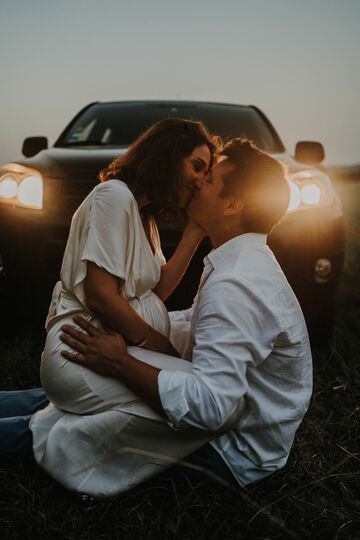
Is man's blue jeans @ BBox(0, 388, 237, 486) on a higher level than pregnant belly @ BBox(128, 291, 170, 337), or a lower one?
lower

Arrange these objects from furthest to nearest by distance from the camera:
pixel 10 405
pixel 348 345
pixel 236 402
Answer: pixel 348 345 < pixel 10 405 < pixel 236 402

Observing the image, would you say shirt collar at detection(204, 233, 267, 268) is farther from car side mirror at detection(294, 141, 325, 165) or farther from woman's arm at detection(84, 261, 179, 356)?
car side mirror at detection(294, 141, 325, 165)

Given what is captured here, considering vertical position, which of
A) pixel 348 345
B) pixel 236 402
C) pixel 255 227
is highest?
pixel 255 227

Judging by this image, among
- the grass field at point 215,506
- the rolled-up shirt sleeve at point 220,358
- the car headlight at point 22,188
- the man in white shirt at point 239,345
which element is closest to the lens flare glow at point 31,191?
the car headlight at point 22,188

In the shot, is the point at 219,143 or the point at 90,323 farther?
the point at 219,143

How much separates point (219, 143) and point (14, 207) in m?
1.38

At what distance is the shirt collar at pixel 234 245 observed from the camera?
84.0 inches

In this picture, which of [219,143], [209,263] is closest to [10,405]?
[209,263]

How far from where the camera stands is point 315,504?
2129 millimetres

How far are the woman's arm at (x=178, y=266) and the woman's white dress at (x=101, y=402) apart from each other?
1.31 ft

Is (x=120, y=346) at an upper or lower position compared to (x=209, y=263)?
lower

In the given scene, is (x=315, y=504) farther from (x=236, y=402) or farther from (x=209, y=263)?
(x=209, y=263)

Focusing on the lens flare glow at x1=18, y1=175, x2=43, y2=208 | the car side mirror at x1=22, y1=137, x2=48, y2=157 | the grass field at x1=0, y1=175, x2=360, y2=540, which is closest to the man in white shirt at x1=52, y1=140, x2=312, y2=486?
the grass field at x1=0, y1=175, x2=360, y2=540

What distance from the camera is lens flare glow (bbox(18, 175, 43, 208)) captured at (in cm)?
343
